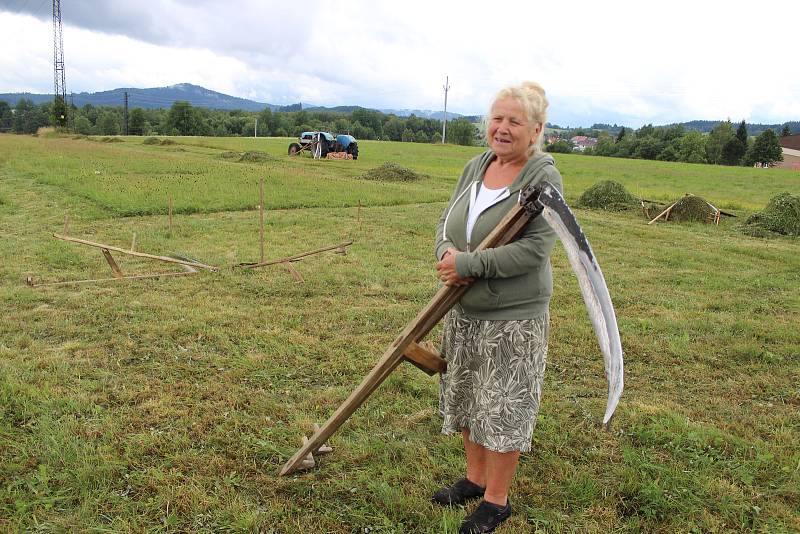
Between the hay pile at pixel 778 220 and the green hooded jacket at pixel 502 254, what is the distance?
11714 millimetres

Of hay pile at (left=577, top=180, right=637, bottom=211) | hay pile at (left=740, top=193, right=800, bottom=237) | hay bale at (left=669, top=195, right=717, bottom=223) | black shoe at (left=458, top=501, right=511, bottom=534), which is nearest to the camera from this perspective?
black shoe at (left=458, top=501, right=511, bottom=534)

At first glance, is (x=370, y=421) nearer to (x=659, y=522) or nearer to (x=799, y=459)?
(x=659, y=522)

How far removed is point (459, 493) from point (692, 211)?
41.6ft

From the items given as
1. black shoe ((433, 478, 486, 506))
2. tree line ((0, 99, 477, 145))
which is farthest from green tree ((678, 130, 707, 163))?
black shoe ((433, 478, 486, 506))

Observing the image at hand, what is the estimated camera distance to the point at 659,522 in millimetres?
2664

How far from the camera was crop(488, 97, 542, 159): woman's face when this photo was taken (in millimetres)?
2061

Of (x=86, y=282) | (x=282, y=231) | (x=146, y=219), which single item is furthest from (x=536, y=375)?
(x=146, y=219)

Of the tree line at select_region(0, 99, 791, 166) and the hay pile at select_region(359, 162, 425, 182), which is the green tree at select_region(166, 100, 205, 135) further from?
the hay pile at select_region(359, 162, 425, 182)

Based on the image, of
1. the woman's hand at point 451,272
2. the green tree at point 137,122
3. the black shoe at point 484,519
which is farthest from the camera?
the green tree at point 137,122

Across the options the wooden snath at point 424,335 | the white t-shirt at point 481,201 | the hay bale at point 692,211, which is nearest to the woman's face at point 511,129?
the white t-shirt at point 481,201

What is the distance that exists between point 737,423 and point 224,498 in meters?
3.24

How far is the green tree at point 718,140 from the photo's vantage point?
68.1 m

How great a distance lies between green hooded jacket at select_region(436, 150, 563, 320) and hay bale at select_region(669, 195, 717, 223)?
1245 cm

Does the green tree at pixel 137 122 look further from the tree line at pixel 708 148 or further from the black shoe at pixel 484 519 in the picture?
the black shoe at pixel 484 519
